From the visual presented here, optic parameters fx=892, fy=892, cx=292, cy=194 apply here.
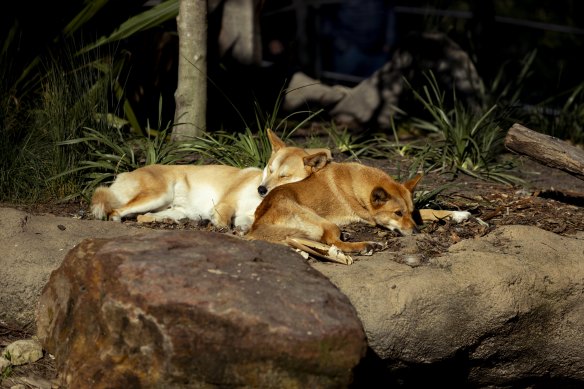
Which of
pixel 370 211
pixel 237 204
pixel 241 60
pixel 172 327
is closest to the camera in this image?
pixel 172 327

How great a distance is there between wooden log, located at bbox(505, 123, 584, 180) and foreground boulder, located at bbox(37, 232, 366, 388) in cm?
283

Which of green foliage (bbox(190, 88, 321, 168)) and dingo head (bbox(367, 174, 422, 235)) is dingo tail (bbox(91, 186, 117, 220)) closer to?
green foliage (bbox(190, 88, 321, 168))

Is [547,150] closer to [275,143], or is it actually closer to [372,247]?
[372,247]

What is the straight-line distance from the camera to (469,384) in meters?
6.23

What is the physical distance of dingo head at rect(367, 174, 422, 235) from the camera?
21.3 feet

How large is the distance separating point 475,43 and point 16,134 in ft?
19.6

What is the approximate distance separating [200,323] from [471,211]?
11.4 ft

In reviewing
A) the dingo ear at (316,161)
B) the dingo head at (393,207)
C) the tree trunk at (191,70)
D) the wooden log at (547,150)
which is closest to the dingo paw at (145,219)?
the tree trunk at (191,70)

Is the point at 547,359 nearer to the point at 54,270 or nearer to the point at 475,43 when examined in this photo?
the point at 54,270

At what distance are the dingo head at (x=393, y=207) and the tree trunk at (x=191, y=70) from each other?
2205mm

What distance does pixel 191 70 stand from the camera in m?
8.18

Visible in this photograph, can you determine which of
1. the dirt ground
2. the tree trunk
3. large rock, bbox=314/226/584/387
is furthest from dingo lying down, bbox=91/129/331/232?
large rock, bbox=314/226/584/387

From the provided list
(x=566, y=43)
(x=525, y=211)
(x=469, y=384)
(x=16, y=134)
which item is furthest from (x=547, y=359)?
(x=566, y=43)

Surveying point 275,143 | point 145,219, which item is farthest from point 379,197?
point 145,219
